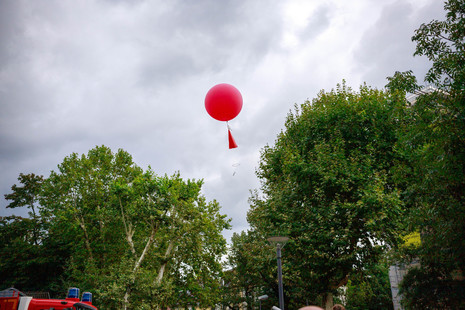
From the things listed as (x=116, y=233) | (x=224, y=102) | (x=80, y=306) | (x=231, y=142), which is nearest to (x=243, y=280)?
(x=116, y=233)

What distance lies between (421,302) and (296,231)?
275 inches

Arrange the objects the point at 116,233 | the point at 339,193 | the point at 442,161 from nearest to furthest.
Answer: the point at 442,161
the point at 339,193
the point at 116,233

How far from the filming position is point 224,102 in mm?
10344

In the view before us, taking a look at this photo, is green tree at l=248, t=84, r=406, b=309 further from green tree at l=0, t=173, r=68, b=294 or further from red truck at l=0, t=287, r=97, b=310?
green tree at l=0, t=173, r=68, b=294

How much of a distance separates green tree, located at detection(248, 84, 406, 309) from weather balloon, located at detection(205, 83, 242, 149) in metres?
9.07

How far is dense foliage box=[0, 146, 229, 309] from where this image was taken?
27625 millimetres

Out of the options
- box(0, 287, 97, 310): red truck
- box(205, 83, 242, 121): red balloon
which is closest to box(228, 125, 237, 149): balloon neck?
box(205, 83, 242, 121): red balloon

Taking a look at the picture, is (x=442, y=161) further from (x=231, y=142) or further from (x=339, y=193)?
(x=339, y=193)

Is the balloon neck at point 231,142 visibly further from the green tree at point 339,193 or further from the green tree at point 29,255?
the green tree at point 29,255

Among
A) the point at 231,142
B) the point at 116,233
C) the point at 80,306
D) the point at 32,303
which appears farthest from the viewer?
the point at 116,233

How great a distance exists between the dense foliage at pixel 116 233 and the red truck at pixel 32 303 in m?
11.8

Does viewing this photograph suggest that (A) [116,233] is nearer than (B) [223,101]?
No

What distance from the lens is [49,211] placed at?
103 feet

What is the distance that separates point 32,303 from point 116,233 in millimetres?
20653
